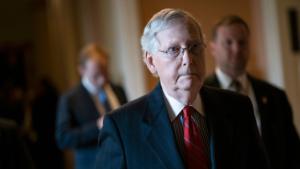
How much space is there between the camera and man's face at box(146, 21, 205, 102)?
134cm

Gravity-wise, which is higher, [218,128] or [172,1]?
[172,1]

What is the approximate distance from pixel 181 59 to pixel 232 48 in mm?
604

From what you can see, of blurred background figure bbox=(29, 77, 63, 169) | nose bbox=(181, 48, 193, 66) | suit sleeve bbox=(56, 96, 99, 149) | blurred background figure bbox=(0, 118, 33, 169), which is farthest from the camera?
blurred background figure bbox=(29, 77, 63, 169)

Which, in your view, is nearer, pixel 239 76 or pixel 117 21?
pixel 239 76

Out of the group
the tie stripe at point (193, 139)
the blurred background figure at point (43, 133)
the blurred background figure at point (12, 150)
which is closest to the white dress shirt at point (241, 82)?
the tie stripe at point (193, 139)

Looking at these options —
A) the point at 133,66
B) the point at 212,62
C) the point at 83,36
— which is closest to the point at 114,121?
the point at 212,62

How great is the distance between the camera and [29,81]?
8336 mm

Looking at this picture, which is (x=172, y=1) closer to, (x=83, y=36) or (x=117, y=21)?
(x=117, y=21)

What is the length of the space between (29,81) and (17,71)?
10.9 inches

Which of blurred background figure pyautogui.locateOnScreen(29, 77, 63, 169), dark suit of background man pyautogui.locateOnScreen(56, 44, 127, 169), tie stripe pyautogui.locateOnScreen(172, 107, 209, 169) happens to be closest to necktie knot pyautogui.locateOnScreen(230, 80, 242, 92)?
tie stripe pyautogui.locateOnScreen(172, 107, 209, 169)

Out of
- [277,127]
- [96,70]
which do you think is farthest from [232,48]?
[96,70]

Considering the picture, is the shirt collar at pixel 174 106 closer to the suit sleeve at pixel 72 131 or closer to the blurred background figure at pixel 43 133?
the suit sleeve at pixel 72 131

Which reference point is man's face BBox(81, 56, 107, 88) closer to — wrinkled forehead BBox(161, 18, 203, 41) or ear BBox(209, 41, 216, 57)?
ear BBox(209, 41, 216, 57)

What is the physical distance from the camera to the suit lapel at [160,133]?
1341 millimetres
